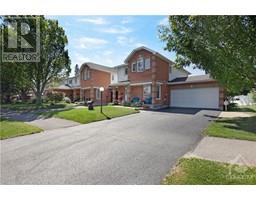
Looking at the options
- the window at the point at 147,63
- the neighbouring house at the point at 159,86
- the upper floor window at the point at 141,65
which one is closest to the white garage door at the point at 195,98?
the neighbouring house at the point at 159,86

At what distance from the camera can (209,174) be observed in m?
4.56

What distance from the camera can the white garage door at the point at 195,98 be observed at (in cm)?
2030

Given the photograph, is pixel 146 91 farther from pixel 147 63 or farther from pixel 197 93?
pixel 197 93

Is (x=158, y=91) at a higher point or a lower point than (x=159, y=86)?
lower

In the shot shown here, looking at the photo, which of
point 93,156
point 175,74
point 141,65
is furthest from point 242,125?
point 175,74

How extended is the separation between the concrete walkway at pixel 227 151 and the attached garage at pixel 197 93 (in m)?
13.3

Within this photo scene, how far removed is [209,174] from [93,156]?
2996mm

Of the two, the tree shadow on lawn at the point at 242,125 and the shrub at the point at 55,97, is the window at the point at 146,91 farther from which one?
the shrub at the point at 55,97

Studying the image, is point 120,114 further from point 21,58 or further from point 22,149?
point 21,58

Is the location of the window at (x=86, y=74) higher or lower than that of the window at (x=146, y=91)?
higher

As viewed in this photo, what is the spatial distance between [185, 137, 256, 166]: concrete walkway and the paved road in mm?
418

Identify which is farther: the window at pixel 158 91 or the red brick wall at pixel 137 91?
the red brick wall at pixel 137 91

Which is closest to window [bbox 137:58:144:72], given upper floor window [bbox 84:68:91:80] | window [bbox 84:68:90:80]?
upper floor window [bbox 84:68:91:80]
